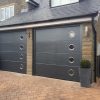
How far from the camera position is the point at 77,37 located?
10.3 m

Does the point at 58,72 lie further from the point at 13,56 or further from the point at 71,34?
the point at 13,56

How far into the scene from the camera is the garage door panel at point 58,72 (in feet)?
34.1

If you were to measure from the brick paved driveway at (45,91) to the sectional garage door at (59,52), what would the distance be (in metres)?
1.06

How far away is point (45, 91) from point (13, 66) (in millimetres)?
5629

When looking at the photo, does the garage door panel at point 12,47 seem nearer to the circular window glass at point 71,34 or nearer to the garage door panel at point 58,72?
the garage door panel at point 58,72

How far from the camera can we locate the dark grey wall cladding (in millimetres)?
10441

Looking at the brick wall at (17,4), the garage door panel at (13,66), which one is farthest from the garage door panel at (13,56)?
the brick wall at (17,4)

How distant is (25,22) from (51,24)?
193 cm

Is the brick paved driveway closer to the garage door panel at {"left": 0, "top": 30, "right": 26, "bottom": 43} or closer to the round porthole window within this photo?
the round porthole window

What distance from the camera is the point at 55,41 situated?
11.3m

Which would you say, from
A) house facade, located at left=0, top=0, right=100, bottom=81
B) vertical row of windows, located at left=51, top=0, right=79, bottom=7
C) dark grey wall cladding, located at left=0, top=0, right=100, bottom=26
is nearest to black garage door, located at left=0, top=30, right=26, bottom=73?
house facade, located at left=0, top=0, right=100, bottom=81

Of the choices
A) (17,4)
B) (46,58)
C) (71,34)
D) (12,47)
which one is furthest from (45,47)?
(17,4)

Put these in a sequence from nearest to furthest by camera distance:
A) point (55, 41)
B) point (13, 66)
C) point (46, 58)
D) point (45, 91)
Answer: point (45, 91) → point (55, 41) → point (46, 58) → point (13, 66)

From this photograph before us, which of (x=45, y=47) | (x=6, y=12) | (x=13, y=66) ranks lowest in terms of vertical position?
(x=13, y=66)
